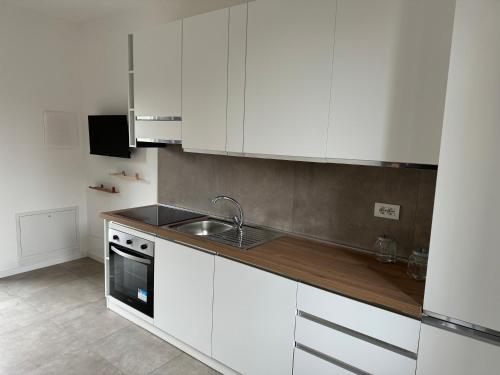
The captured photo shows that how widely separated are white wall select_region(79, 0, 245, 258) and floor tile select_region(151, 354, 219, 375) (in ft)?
4.95

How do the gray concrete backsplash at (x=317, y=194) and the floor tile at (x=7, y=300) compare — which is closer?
the gray concrete backsplash at (x=317, y=194)

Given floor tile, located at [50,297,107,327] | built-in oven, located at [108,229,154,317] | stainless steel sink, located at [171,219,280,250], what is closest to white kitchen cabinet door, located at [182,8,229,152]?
stainless steel sink, located at [171,219,280,250]

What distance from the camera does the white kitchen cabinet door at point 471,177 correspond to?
1.24 metres

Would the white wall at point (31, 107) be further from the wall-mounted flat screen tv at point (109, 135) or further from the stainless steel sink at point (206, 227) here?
the stainless steel sink at point (206, 227)

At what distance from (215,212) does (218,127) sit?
2.76 feet

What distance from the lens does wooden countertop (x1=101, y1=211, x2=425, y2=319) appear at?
1.56m

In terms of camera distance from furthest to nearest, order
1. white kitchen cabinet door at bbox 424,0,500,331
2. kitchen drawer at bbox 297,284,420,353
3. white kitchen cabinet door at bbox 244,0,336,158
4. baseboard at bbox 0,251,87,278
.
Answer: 1. baseboard at bbox 0,251,87,278
2. white kitchen cabinet door at bbox 244,0,336,158
3. kitchen drawer at bbox 297,284,420,353
4. white kitchen cabinet door at bbox 424,0,500,331

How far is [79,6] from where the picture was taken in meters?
3.36

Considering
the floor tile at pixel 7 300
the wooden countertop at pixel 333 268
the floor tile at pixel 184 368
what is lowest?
the floor tile at pixel 184 368

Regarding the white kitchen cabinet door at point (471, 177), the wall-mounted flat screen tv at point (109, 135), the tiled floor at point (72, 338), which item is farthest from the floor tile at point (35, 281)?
the white kitchen cabinet door at point (471, 177)

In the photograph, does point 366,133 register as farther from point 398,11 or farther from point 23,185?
point 23,185

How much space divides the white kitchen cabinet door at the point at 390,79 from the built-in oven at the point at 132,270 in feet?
5.28

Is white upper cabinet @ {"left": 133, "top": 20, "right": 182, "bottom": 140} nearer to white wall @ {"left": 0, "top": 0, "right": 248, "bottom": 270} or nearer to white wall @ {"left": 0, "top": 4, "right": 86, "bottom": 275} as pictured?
white wall @ {"left": 0, "top": 0, "right": 248, "bottom": 270}

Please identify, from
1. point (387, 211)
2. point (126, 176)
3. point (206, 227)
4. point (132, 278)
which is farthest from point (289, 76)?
point (126, 176)
